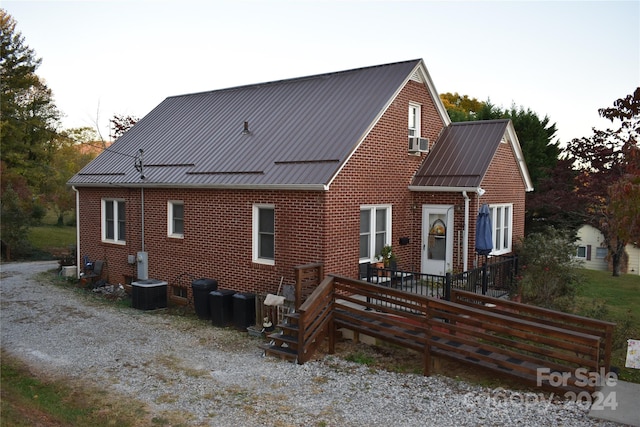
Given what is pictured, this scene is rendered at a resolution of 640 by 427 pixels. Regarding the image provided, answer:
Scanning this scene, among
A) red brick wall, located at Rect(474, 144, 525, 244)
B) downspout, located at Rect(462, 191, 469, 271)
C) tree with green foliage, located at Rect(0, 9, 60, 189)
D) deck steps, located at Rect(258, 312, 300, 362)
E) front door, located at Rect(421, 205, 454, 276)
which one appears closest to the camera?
deck steps, located at Rect(258, 312, 300, 362)

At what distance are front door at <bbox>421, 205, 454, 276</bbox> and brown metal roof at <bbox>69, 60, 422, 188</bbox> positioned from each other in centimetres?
342

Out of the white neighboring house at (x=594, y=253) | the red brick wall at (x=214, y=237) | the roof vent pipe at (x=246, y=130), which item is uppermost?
the roof vent pipe at (x=246, y=130)

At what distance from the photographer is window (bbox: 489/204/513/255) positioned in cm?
1632

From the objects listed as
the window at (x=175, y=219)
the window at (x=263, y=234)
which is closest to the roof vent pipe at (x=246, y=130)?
the window at (x=175, y=219)

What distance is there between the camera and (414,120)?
51.8ft

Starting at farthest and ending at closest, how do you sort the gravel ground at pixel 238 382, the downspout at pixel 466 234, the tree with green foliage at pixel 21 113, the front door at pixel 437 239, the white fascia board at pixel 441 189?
the tree with green foliage at pixel 21 113 → the front door at pixel 437 239 → the downspout at pixel 466 234 → the white fascia board at pixel 441 189 → the gravel ground at pixel 238 382

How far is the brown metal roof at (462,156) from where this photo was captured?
14359 mm

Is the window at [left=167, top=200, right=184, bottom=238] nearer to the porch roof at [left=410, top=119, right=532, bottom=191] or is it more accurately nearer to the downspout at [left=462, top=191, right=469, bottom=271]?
the porch roof at [left=410, top=119, right=532, bottom=191]

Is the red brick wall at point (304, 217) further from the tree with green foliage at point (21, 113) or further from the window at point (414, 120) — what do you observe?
the tree with green foliage at point (21, 113)

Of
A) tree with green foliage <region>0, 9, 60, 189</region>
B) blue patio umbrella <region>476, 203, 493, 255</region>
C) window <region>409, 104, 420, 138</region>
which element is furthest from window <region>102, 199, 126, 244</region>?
tree with green foliage <region>0, 9, 60, 189</region>

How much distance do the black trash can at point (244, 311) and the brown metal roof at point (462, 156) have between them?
232 inches

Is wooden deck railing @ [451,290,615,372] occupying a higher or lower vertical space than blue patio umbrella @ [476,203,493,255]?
lower

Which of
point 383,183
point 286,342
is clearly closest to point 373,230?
point 383,183

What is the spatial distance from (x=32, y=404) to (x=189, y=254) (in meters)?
7.54
